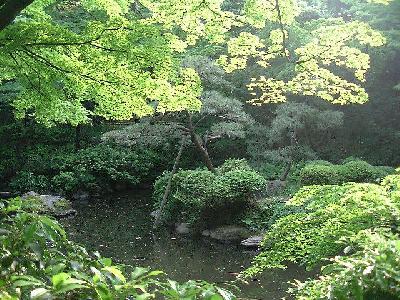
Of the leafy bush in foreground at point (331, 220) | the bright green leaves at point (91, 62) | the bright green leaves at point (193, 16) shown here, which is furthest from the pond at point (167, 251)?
the bright green leaves at point (193, 16)

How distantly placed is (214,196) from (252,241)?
146cm

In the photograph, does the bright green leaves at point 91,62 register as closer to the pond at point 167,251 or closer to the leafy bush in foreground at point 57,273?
the leafy bush in foreground at point 57,273

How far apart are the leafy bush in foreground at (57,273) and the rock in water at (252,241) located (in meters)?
8.38

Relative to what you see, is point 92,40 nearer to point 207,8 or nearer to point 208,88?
point 207,8

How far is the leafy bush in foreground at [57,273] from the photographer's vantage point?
1.28m

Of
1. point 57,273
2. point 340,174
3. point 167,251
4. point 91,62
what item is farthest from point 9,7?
point 340,174

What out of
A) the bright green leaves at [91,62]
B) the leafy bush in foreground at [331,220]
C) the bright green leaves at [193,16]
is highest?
the bright green leaves at [193,16]

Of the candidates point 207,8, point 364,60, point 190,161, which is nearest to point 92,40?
point 207,8

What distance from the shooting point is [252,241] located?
32.9 ft

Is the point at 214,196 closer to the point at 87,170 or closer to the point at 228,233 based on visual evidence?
the point at 228,233

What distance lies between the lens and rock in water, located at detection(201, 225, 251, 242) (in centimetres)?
1045

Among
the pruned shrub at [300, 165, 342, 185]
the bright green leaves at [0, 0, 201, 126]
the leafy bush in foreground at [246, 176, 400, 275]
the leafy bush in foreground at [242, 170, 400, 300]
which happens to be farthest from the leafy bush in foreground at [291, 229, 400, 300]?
the pruned shrub at [300, 165, 342, 185]

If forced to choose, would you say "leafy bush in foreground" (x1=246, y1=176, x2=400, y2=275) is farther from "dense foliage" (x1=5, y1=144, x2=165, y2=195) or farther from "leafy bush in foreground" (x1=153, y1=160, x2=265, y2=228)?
"dense foliage" (x1=5, y1=144, x2=165, y2=195)

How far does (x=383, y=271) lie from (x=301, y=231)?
204 centimetres
